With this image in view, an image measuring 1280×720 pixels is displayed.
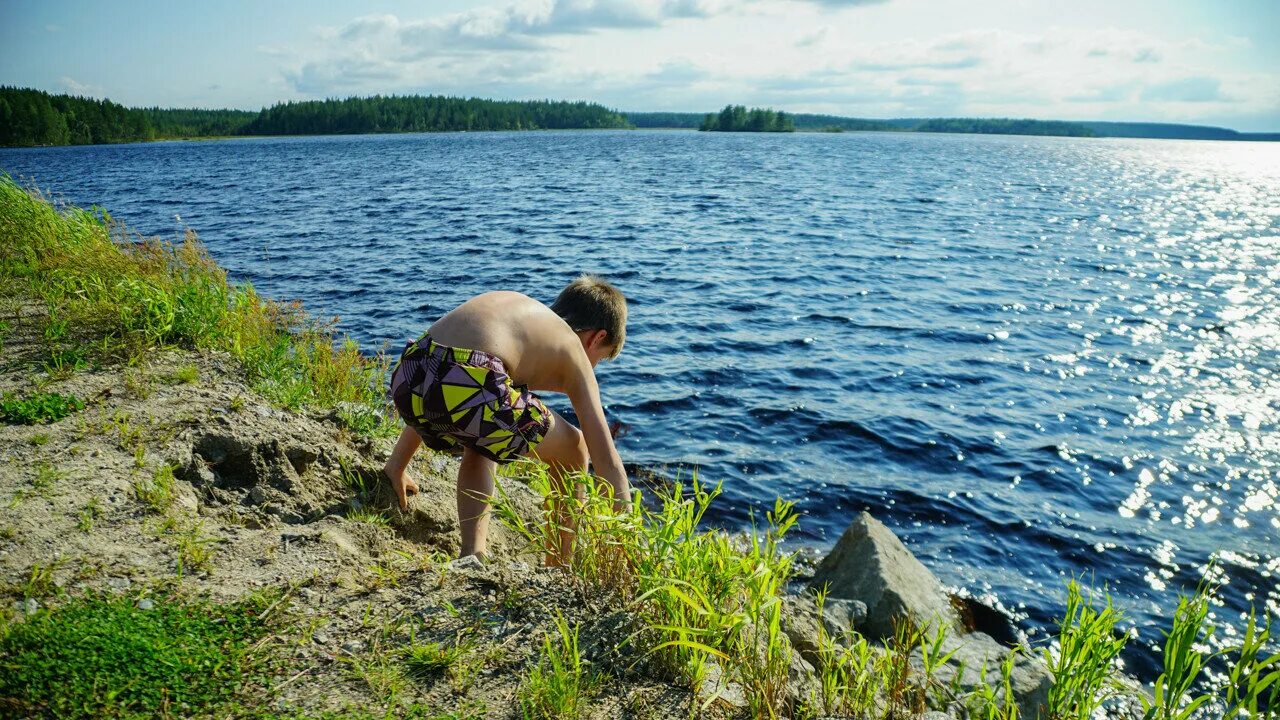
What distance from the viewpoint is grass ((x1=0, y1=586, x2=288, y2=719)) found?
7.81 feet

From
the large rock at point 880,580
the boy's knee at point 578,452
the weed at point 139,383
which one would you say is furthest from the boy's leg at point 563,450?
the weed at point 139,383

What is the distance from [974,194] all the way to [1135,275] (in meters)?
20.8

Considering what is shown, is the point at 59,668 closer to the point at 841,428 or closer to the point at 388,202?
the point at 841,428

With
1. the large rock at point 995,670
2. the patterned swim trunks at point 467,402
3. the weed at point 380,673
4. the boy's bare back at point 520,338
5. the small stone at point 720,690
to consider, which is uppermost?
the boy's bare back at point 520,338

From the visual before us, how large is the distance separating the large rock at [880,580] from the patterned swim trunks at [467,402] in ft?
8.03

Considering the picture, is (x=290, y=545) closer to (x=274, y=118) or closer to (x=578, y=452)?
(x=578, y=452)

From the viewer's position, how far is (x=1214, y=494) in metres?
7.62

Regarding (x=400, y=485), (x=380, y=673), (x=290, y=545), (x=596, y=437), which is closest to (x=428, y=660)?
(x=380, y=673)

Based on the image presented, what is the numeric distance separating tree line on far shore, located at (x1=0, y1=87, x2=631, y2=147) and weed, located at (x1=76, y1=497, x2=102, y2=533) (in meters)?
105

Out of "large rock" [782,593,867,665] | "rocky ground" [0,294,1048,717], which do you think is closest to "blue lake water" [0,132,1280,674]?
"large rock" [782,593,867,665]

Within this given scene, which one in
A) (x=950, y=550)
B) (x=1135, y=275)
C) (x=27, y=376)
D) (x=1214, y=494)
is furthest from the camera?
(x=1135, y=275)

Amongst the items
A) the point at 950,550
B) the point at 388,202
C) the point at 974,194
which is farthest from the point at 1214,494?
the point at 974,194

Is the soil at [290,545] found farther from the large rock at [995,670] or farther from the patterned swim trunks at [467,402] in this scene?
the large rock at [995,670]

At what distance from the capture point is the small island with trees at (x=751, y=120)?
532ft
